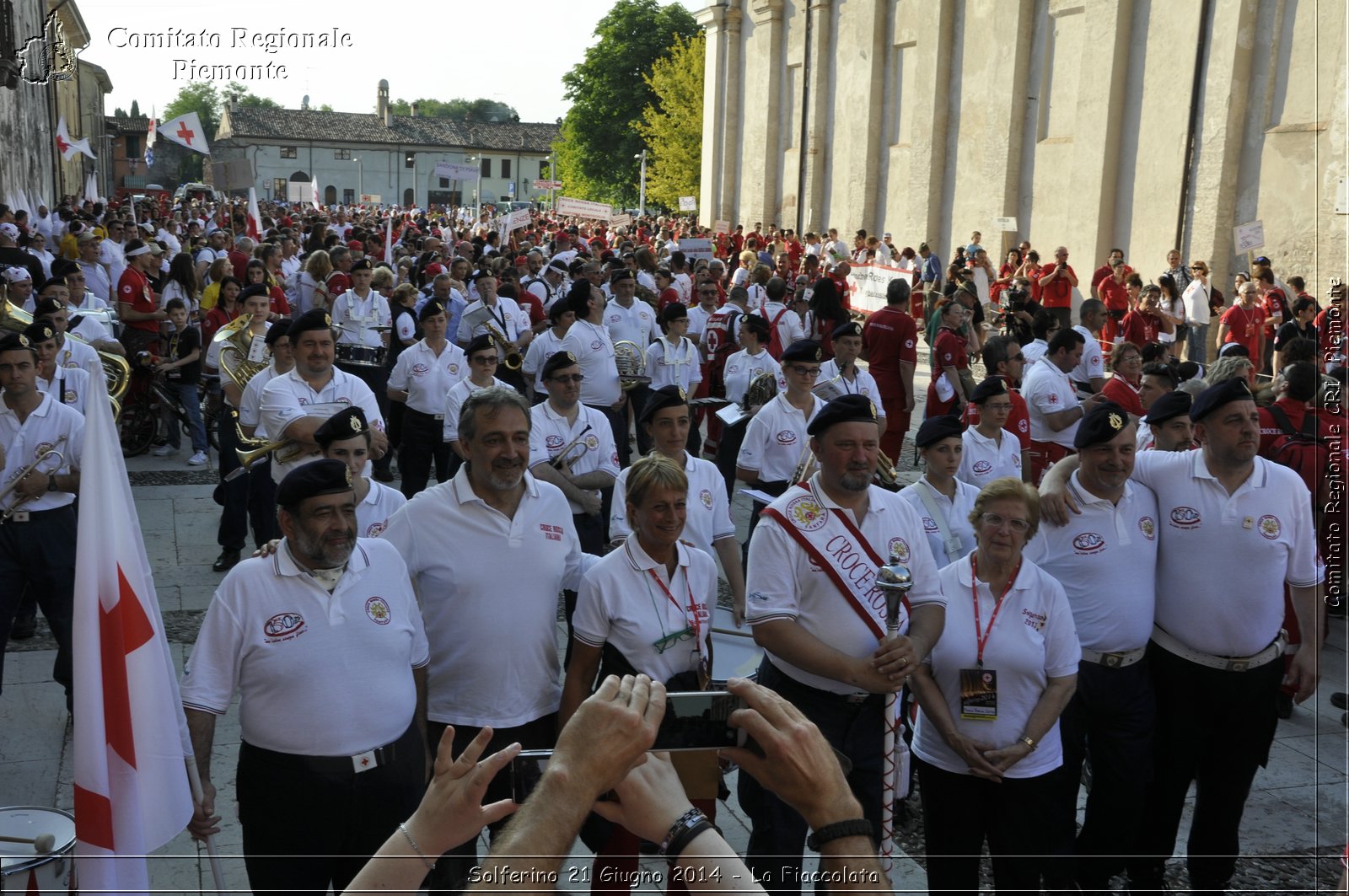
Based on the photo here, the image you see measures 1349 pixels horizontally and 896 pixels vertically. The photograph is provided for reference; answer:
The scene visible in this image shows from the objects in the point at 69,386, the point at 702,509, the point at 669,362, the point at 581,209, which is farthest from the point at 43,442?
the point at 581,209

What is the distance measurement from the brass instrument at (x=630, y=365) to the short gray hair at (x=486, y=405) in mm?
6665

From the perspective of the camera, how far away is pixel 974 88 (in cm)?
2812

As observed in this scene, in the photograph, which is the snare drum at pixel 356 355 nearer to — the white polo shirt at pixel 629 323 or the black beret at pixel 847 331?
the white polo shirt at pixel 629 323

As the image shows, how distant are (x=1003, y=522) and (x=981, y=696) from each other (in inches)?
26.7

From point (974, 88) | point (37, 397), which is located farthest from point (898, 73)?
point (37, 397)

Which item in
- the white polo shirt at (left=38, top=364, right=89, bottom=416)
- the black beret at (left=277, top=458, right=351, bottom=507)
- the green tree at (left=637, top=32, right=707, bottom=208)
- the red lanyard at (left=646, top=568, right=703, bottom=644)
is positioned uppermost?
the green tree at (left=637, top=32, right=707, bottom=208)

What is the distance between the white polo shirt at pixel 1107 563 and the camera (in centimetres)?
502

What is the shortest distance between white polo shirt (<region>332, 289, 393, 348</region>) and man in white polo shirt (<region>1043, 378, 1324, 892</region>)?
30.3 feet

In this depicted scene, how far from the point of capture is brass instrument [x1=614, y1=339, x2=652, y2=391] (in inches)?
452

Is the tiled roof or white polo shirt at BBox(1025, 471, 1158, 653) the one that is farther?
the tiled roof

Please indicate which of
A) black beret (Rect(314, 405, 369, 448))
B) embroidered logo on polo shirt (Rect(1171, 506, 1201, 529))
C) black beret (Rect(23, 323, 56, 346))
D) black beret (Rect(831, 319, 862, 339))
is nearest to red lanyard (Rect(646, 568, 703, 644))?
black beret (Rect(314, 405, 369, 448))

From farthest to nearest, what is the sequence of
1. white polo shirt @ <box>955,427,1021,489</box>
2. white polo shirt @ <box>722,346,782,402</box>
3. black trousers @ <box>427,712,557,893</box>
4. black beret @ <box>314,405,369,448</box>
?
1. white polo shirt @ <box>722,346,782,402</box>
2. white polo shirt @ <box>955,427,1021,489</box>
3. black beret @ <box>314,405,369,448</box>
4. black trousers @ <box>427,712,557,893</box>

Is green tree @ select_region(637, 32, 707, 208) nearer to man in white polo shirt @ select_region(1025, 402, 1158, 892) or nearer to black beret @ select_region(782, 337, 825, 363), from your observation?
black beret @ select_region(782, 337, 825, 363)

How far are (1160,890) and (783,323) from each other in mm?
8418
